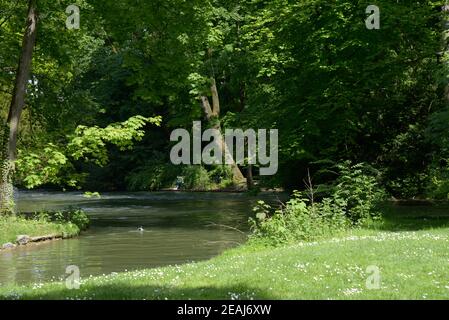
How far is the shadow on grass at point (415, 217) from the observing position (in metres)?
18.4

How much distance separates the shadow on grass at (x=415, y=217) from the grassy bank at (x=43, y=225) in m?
11.4

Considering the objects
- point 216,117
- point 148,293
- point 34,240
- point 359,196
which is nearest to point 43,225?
point 34,240

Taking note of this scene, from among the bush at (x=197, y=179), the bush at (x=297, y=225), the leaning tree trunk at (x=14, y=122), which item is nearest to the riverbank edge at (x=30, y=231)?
the leaning tree trunk at (x=14, y=122)

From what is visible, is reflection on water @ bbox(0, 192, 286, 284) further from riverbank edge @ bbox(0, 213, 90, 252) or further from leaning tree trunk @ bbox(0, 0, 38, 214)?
leaning tree trunk @ bbox(0, 0, 38, 214)

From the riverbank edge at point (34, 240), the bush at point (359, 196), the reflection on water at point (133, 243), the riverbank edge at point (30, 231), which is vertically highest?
the bush at point (359, 196)

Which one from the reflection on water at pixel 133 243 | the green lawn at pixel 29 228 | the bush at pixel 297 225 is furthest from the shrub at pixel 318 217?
the green lawn at pixel 29 228

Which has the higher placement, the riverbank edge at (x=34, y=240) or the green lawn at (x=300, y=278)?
the green lawn at (x=300, y=278)

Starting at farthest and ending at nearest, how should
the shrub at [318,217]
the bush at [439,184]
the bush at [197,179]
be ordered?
the bush at [197,179] → the bush at [439,184] → the shrub at [318,217]

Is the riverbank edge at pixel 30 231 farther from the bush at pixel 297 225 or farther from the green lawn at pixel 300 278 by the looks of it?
the green lawn at pixel 300 278

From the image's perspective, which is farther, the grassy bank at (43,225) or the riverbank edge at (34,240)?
the grassy bank at (43,225)

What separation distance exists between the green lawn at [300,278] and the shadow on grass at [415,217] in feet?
15.0

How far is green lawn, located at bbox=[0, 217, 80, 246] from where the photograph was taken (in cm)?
2102

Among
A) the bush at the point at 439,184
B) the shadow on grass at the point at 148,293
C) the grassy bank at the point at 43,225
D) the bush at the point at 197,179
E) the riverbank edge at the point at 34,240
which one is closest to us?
the shadow on grass at the point at 148,293

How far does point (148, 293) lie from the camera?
942cm
